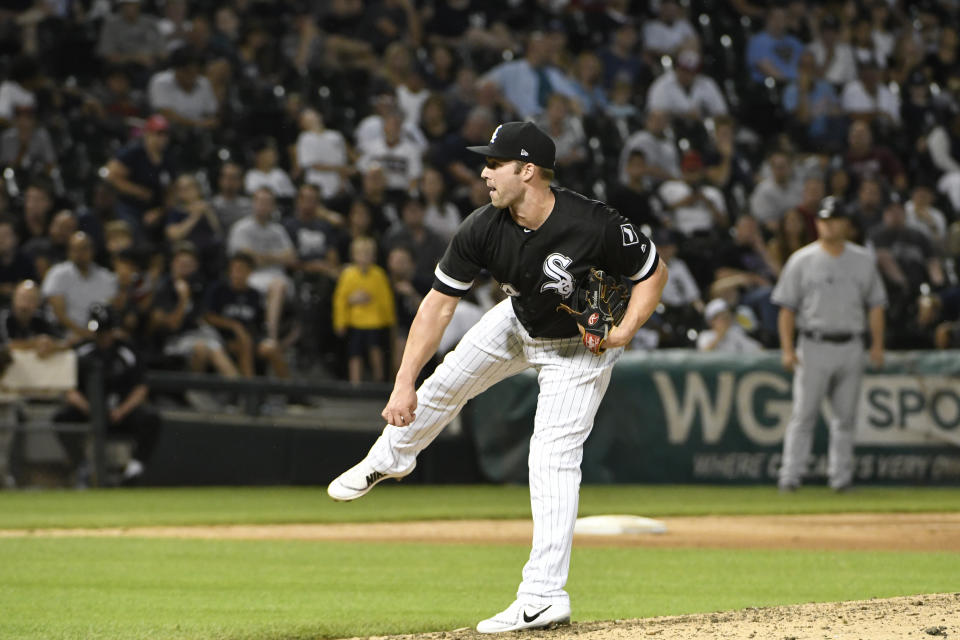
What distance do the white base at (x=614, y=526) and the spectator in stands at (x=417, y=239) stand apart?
17.6ft

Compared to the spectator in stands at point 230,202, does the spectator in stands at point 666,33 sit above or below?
above

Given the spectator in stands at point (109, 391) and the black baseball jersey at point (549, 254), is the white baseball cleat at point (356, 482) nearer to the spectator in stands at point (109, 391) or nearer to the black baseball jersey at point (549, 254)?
the black baseball jersey at point (549, 254)

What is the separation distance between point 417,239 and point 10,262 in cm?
398

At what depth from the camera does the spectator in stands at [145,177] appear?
14.2m

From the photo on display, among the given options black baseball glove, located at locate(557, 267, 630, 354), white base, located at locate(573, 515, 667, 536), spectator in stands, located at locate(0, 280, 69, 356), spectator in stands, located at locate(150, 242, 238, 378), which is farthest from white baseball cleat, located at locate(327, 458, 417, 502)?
spectator in stands, located at locate(150, 242, 238, 378)

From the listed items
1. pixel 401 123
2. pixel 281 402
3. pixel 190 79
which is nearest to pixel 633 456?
pixel 281 402

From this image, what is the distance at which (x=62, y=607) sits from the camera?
6223 millimetres

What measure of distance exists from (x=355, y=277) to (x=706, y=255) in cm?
444

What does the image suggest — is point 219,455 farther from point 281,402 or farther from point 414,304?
point 414,304

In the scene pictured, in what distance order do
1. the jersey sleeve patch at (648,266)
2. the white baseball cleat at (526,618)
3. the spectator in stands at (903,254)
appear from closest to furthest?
1. the white baseball cleat at (526,618)
2. the jersey sleeve patch at (648,266)
3. the spectator in stands at (903,254)

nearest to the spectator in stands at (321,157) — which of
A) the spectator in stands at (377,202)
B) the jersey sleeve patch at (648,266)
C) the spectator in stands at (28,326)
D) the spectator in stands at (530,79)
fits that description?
the spectator in stands at (377,202)

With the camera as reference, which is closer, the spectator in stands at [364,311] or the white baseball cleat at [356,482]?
the white baseball cleat at [356,482]

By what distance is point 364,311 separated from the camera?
13.7m

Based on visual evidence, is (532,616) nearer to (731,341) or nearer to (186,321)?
(186,321)
